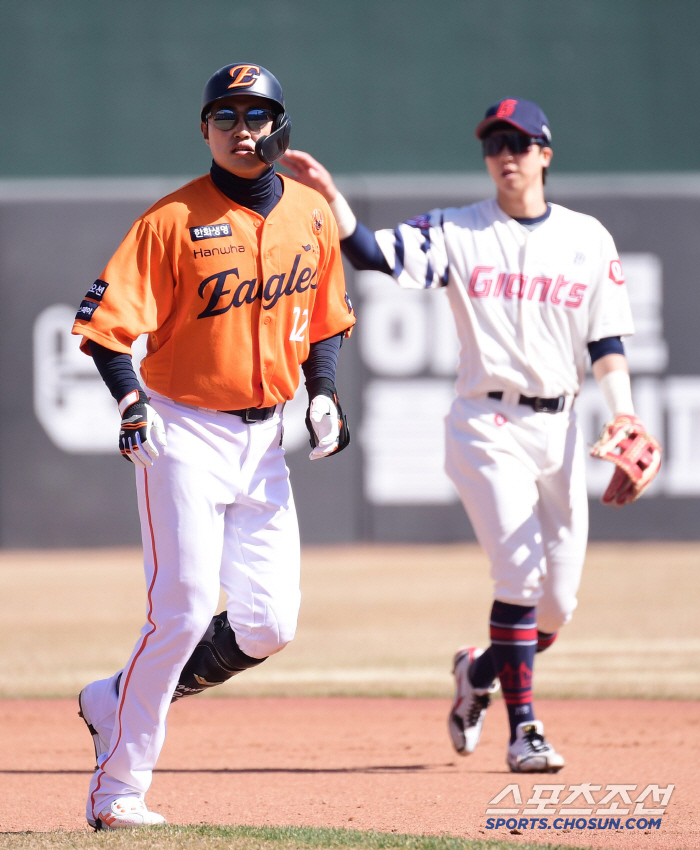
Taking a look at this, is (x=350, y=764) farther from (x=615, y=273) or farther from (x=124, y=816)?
(x=615, y=273)

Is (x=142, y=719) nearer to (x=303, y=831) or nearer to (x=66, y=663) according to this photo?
(x=303, y=831)

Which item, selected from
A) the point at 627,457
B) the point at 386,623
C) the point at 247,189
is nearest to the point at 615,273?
the point at 627,457

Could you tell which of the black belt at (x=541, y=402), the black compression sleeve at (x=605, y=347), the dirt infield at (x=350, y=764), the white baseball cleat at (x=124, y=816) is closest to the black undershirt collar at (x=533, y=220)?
the black compression sleeve at (x=605, y=347)

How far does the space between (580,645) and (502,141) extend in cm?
314

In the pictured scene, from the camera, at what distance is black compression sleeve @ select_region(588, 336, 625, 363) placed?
367 cm

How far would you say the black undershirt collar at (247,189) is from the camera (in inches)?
112

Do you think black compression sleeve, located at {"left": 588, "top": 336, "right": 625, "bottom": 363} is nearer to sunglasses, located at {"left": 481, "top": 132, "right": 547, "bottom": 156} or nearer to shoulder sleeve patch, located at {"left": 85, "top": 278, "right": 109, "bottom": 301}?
sunglasses, located at {"left": 481, "top": 132, "right": 547, "bottom": 156}

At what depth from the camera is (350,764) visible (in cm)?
377

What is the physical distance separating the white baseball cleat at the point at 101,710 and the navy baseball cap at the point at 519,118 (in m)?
1.99

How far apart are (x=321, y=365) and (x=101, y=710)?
1025mm

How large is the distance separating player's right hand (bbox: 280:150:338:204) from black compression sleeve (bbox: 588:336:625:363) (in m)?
0.96

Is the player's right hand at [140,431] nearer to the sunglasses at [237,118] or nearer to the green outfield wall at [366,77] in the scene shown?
the sunglasses at [237,118]

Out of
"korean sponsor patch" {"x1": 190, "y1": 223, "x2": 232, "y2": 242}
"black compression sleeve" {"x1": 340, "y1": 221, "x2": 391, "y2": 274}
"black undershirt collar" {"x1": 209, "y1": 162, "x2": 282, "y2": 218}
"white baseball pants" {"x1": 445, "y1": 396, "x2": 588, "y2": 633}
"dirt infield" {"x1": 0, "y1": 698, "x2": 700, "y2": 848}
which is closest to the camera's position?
"korean sponsor patch" {"x1": 190, "y1": 223, "x2": 232, "y2": 242}

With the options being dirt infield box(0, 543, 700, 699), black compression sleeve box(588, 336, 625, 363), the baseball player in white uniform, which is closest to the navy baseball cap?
the baseball player in white uniform
